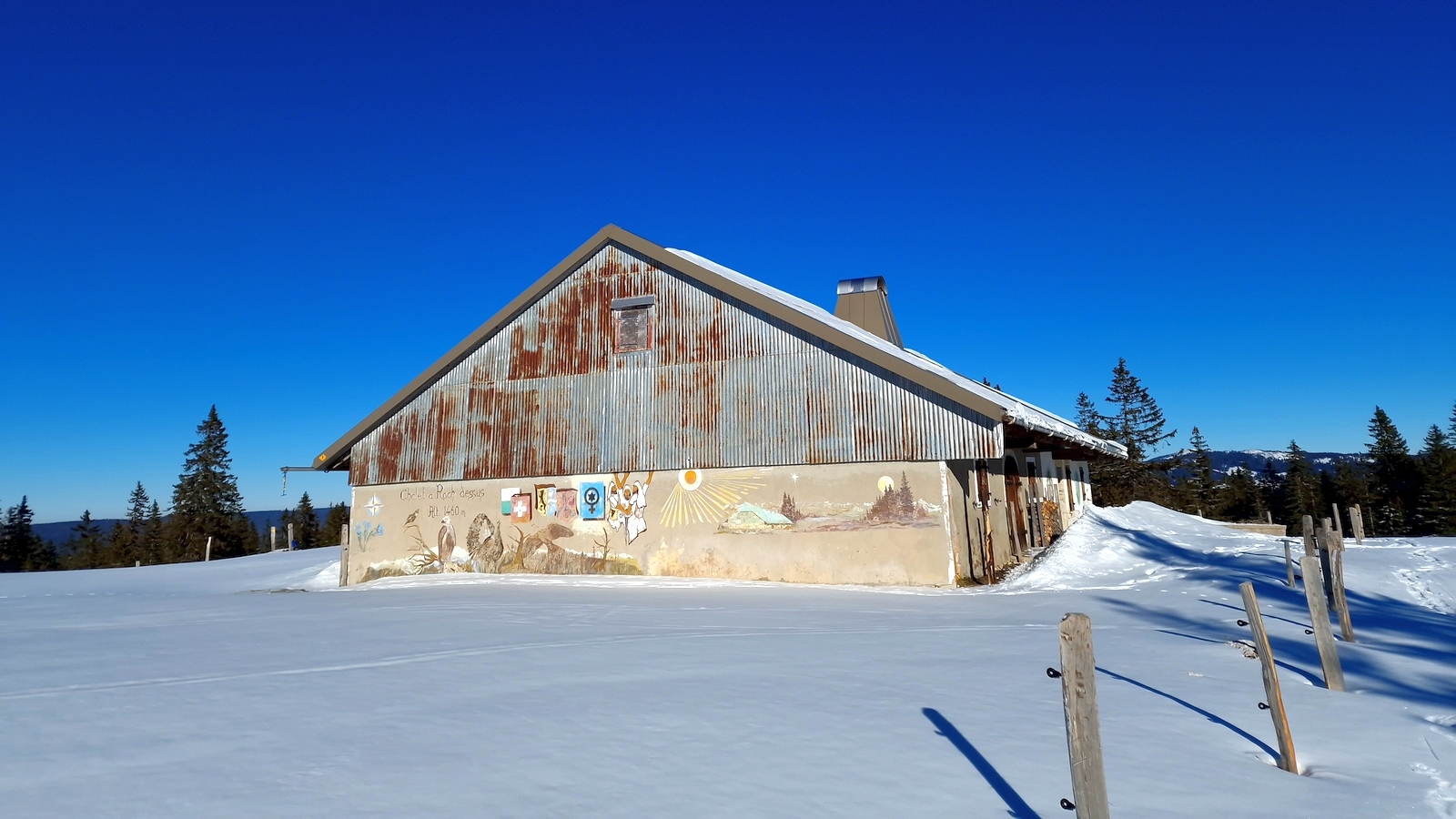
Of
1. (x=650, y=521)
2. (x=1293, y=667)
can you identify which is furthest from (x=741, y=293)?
(x=1293, y=667)

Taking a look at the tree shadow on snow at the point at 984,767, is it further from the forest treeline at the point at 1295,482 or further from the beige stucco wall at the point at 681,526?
the forest treeline at the point at 1295,482

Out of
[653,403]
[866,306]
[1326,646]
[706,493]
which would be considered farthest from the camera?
[866,306]

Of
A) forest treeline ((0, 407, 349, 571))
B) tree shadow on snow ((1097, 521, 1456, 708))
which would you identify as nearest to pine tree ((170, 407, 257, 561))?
forest treeline ((0, 407, 349, 571))

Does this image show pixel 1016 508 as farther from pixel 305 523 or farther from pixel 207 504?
pixel 305 523

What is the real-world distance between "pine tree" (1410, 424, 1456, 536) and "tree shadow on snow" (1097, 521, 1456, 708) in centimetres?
5315

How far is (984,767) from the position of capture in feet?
16.0

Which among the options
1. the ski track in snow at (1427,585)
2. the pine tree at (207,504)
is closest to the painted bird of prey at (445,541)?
the ski track in snow at (1427,585)

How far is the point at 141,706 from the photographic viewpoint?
6.00 m

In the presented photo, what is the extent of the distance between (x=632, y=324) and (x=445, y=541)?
24.0ft

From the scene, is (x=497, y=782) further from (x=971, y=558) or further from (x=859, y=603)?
(x=971, y=558)

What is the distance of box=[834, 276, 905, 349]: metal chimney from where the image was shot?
27.3 meters

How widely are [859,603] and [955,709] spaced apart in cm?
716

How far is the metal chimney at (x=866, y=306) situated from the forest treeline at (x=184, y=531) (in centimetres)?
3104

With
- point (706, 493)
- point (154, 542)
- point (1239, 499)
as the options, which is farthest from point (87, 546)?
point (1239, 499)
